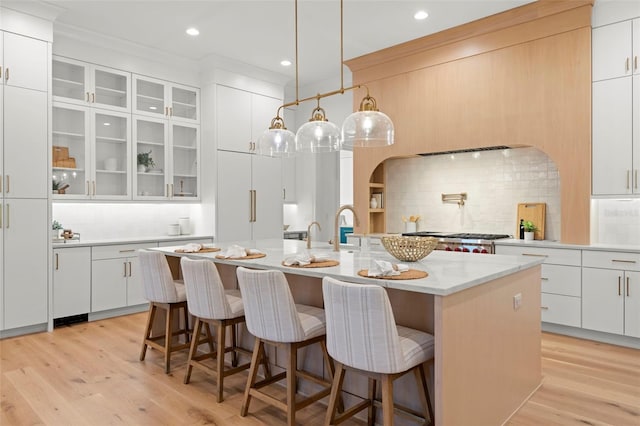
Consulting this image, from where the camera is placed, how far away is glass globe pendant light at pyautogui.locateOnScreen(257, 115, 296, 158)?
3.55 metres

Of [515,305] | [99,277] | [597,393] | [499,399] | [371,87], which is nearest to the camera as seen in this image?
[499,399]

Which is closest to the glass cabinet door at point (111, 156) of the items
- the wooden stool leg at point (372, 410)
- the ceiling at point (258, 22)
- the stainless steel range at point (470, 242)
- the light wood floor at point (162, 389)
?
the ceiling at point (258, 22)

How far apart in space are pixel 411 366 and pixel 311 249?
5.55 ft

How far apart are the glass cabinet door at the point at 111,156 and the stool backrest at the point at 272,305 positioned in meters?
3.39

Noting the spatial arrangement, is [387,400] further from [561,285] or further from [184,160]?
[184,160]

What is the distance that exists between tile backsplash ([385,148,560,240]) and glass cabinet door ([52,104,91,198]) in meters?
3.76

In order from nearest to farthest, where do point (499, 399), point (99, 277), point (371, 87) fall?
point (499, 399) → point (99, 277) → point (371, 87)

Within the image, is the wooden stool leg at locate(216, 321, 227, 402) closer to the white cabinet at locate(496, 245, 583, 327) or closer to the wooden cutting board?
the white cabinet at locate(496, 245, 583, 327)

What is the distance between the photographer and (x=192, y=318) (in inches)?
151

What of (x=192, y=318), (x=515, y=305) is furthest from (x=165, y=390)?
(x=515, y=305)

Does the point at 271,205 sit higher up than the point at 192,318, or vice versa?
the point at 271,205

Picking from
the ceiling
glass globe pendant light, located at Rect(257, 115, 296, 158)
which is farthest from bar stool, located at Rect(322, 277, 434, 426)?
the ceiling

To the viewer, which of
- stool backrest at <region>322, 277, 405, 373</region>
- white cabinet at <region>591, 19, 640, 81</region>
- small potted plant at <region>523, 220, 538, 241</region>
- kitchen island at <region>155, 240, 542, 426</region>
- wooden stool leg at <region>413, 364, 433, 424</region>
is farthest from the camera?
small potted plant at <region>523, 220, 538, 241</region>

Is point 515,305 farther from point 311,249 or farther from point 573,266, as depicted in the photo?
point 573,266
